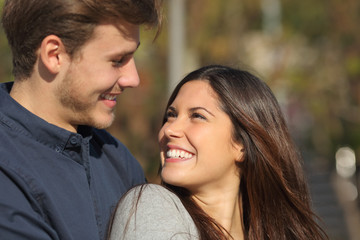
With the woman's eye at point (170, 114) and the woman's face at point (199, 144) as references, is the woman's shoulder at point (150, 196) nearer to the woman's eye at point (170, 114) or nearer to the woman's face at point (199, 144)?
the woman's face at point (199, 144)

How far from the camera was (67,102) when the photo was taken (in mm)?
2863

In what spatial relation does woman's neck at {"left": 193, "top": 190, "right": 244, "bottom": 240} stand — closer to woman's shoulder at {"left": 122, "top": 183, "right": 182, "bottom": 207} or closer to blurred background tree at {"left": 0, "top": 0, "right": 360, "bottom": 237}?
woman's shoulder at {"left": 122, "top": 183, "right": 182, "bottom": 207}

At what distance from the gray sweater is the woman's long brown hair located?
0.32 m

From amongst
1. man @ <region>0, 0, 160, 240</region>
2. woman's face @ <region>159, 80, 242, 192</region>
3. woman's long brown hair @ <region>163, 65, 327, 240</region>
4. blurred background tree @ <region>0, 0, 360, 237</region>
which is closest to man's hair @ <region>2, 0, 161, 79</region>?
man @ <region>0, 0, 160, 240</region>

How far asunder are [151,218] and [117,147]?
71cm

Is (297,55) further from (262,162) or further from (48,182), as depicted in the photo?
(48,182)

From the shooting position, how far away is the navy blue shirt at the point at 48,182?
2.38 metres

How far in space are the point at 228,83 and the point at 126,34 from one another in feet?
2.05

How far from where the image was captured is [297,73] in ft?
47.5

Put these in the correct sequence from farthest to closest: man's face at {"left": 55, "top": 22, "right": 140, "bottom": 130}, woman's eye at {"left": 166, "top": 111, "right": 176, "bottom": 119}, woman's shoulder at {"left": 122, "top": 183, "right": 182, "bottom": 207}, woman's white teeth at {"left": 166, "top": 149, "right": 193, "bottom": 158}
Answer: woman's eye at {"left": 166, "top": 111, "right": 176, "bottom": 119}
woman's white teeth at {"left": 166, "top": 149, "right": 193, "bottom": 158}
man's face at {"left": 55, "top": 22, "right": 140, "bottom": 130}
woman's shoulder at {"left": 122, "top": 183, "right": 182, "bottom": 207}

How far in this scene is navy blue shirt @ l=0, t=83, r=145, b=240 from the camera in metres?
2.38

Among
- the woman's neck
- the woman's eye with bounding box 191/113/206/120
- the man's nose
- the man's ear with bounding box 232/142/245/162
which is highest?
the man's nose

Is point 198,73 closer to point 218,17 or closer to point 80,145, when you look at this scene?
point 80,145

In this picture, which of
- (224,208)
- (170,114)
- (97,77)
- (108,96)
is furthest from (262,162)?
(97,77)
